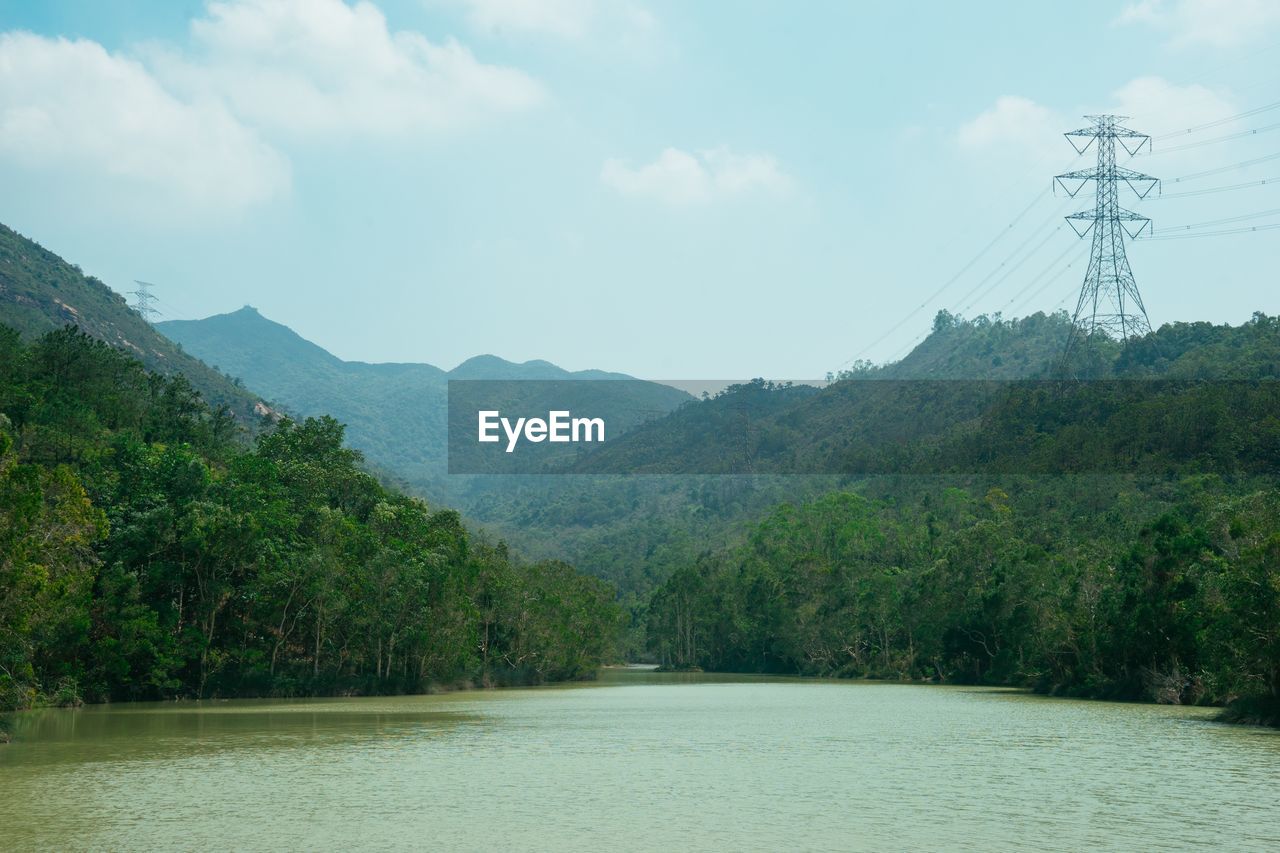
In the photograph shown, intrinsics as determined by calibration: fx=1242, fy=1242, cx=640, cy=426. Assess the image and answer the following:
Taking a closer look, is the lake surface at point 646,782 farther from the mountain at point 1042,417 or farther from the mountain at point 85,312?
the mountain at point 85,312

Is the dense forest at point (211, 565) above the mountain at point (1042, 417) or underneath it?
underneath

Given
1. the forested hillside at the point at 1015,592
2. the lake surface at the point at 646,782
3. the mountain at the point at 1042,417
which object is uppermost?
the mountain at the point at 1042,417

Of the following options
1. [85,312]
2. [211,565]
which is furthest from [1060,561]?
[85,312]

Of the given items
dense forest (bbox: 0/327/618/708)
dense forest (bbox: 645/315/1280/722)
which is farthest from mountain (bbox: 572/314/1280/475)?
dense forest (bbox: 0/327/618/708)

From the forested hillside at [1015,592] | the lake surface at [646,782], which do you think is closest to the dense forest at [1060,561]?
the forested hillside at [1015,592]

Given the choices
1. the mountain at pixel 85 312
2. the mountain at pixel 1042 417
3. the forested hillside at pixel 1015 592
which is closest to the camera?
the forested hillside at pixel 1015 592

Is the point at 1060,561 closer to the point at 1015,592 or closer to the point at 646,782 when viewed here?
the point at 1015,592
